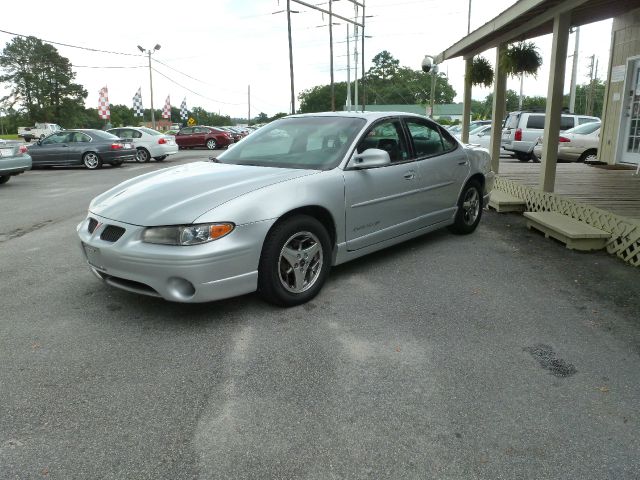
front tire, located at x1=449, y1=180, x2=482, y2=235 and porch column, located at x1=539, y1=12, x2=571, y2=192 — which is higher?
porch column, located at x1=539, y1=12, x2=571, y2=192

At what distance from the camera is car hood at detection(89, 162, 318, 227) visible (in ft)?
12.2

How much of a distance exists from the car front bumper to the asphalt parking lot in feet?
0.97

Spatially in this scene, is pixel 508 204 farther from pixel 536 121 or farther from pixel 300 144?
pixel 536 121

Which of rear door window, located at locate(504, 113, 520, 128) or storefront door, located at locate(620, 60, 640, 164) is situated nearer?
storefront door, located at locate(620, 60, 640, 164)

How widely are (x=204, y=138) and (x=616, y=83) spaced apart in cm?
2187

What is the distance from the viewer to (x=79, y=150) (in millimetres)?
17188

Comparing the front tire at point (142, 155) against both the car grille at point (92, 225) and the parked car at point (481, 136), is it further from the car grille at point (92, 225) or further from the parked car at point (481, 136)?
the car grille at point (92, 225)

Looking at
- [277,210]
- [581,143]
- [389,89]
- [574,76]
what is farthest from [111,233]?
[389,89]

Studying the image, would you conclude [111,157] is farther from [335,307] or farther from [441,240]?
[335,307]

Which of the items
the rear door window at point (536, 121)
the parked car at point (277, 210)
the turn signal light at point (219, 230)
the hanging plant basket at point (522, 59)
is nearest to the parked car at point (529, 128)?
the rear door window at point (536, 121)

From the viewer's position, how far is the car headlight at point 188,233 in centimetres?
359

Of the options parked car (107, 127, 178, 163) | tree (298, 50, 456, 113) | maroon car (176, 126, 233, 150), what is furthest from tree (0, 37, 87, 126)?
parked car (107, 127, 178, 163)

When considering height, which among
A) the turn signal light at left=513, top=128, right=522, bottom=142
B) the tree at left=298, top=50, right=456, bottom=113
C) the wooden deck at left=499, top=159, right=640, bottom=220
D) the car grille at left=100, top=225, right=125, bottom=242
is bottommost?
the wooden deck at left=499, top=159, right=640, bottom=220

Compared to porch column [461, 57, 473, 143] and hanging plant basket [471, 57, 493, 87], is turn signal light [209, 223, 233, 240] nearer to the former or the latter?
hanging plant basket [471, 57, 493, 87]
